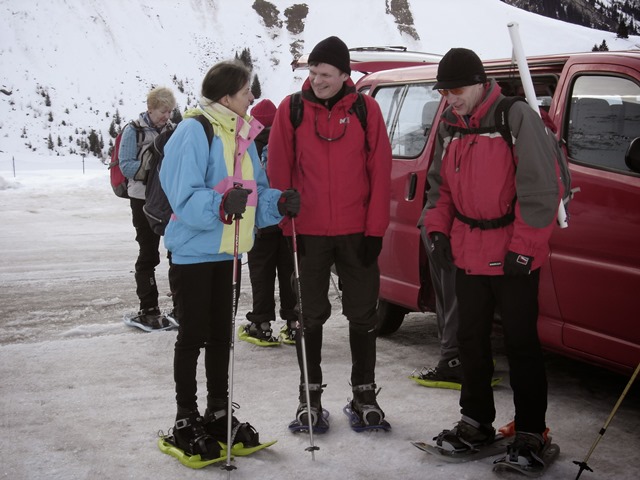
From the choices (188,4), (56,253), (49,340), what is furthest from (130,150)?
(188,4)

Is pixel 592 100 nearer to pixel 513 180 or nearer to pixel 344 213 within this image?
pixel 513 180

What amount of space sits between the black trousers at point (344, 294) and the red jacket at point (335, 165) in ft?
0.36

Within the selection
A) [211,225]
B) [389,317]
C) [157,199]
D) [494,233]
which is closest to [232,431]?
[211,225]

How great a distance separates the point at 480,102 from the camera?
388 cm

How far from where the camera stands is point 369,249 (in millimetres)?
4398

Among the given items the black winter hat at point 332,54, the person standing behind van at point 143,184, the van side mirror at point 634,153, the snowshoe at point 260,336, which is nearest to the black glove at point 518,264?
the van side mirror at point 634,153

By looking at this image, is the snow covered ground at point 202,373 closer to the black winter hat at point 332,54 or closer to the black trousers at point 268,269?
the black trousers at point 268,269

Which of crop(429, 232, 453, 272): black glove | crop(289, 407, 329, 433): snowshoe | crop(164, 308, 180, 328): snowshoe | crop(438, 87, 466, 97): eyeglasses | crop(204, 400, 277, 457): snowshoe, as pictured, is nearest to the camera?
crop(438, 87, 466, 97): eyeglasses

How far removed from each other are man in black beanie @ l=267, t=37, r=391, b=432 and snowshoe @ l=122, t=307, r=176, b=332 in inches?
102

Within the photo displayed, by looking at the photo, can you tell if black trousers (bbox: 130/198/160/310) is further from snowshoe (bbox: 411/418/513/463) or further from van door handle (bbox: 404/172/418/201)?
snowshoe (bbox: 411/418/513/463)

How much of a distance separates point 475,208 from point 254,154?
48.7 inches

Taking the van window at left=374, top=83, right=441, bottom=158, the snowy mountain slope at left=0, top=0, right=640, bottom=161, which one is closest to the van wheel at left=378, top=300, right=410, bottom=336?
the van window at left=374, top=83, right=441, bottom=158

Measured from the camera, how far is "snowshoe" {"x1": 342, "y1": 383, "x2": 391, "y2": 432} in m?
4.43

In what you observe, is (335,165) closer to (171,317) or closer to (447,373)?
(447,373)
